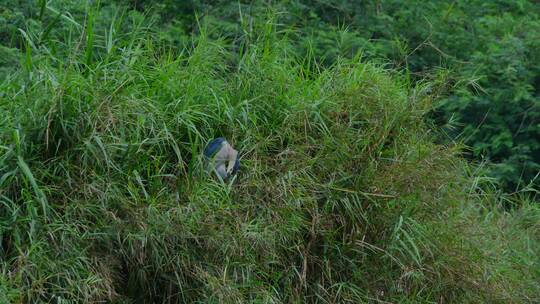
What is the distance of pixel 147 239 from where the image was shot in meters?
4.58

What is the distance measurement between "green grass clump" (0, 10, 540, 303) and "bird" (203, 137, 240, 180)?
0.06 metres

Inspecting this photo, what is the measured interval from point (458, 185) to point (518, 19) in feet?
14.7

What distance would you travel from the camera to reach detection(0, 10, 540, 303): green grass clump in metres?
4.57

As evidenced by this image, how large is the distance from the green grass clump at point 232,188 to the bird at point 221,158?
6cm

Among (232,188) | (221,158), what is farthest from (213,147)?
(232,188)

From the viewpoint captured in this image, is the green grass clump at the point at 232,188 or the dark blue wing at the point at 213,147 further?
the dark blue wing at the point at 213,147

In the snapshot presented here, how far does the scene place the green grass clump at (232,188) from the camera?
4.57 m

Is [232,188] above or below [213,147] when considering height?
below

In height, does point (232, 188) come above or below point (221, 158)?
below

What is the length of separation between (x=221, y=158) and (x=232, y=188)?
0.54ft

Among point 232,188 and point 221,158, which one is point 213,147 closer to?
point 221,158

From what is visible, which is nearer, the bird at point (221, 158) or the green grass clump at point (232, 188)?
the green grass clump at point (232, 188)

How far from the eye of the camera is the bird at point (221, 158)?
5.02m

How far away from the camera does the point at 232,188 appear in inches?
200
